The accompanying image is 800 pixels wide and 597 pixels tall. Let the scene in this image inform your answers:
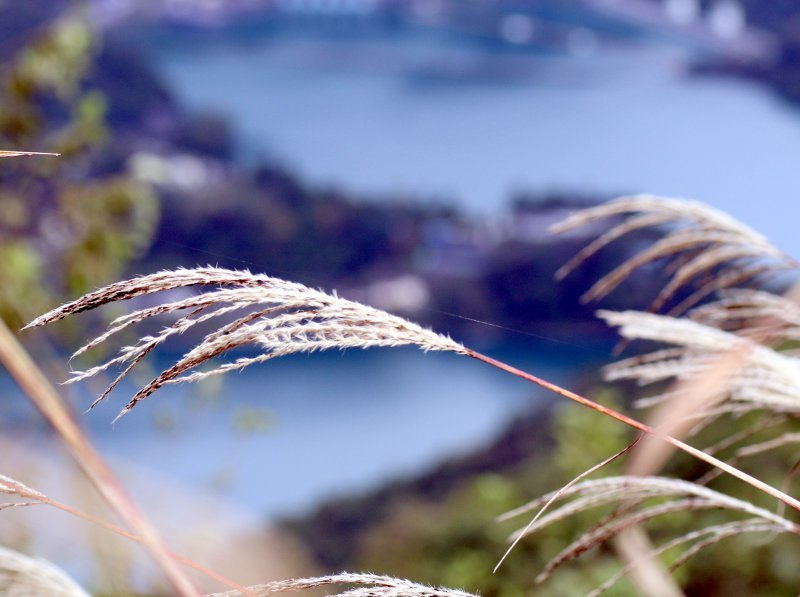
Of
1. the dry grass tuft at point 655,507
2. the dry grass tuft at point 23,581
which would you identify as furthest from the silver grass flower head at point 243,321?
the dry grass tuft at point 655,507

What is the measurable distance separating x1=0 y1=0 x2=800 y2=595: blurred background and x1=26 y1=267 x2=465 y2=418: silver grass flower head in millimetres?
2427

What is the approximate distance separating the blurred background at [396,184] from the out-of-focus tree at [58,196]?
0.20 ft

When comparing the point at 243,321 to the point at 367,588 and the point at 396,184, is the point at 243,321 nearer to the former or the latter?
the point at 367,588

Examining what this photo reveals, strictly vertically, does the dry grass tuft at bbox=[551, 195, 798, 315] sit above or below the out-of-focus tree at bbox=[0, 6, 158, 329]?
above

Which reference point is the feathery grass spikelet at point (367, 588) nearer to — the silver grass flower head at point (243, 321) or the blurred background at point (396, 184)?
the silver grass flower head at point (243, 321)

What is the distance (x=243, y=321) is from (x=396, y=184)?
3.22 metres

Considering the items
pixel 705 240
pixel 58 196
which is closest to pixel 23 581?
pixel 705 240

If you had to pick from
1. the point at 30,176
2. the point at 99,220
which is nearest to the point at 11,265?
the point at 99,220

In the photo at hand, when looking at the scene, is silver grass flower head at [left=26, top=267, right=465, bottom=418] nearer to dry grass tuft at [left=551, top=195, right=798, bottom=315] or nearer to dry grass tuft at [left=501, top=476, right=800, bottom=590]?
dry grass tuft at [left=501, top=476, right=800, bottom=590]

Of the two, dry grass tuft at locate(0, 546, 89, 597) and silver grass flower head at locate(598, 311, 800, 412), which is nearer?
dry grass tuft at locate(0, 546, 89, 597)

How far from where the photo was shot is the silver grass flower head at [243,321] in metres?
0.41

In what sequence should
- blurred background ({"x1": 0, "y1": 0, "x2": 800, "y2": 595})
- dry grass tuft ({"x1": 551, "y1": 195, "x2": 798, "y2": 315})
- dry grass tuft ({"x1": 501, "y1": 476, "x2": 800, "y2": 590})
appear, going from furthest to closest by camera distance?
1. blurred background ({"x1": 0, "y1": 0, "x2": 800, "y2": 595})
2. dry grass tuft ({"x1": 551, "y1": 195, "x2": 798, "y2": 315})
3. dry grass tuft ({"x1": 501, "y1": 476, "x2": 800, "y2": 590})

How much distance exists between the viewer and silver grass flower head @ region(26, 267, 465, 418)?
410 mm

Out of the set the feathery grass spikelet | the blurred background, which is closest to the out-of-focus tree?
the blurred background
